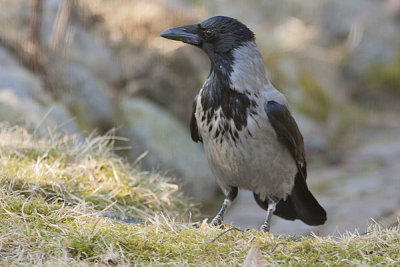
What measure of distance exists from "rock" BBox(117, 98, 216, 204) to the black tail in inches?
112

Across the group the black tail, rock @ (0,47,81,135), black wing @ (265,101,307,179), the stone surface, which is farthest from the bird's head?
the stone surface

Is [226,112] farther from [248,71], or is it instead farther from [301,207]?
[301,207]

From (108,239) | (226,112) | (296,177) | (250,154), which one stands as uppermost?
(226,112)

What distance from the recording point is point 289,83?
12.3 metres

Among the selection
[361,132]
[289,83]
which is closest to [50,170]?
[289,83]

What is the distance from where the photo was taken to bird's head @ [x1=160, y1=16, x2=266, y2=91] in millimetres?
4309

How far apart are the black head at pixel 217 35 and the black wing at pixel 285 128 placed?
0.59 metres

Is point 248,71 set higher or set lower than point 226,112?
higher

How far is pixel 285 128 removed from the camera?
171 inches

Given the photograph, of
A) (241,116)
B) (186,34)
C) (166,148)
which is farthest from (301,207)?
(166,148)

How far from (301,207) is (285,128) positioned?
3.57 feet

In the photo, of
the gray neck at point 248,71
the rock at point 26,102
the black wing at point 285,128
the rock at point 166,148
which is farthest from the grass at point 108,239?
the rock at point 166,148

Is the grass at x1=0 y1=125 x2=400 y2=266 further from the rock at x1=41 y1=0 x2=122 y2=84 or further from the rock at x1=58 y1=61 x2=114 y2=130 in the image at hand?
the rock at x1=41 y1=0 x2=122 y2=84

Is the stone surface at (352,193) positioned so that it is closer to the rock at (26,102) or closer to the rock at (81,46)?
the rock at (26,102)
